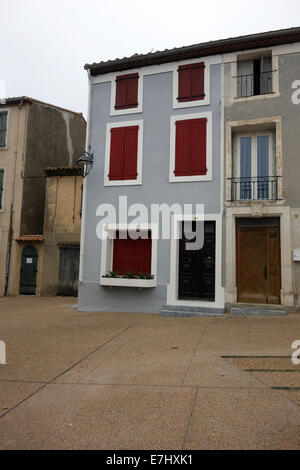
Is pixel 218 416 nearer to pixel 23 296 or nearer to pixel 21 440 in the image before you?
pixel 21 440

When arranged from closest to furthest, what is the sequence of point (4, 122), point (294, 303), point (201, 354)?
point (201, 354) → point (294, 303) → point (4, 122)

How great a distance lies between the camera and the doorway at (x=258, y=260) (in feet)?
29.9

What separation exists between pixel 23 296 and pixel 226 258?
361 inches

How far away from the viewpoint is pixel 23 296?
14.3 metres

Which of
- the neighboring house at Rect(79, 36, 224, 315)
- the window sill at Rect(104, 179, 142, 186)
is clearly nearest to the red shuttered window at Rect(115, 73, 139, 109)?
the neighboring house at Rect(79, 36, 224, 315)

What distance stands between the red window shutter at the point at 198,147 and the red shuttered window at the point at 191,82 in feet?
2.56

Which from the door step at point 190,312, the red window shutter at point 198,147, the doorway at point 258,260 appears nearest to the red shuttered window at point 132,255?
the door step at point 190,312

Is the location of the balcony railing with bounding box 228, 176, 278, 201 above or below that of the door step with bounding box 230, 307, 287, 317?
above

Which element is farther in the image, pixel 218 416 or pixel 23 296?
pixel 23 296

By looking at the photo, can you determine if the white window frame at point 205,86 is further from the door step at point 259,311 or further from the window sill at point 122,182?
the door step at point 259,311

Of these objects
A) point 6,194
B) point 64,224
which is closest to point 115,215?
point 64,224

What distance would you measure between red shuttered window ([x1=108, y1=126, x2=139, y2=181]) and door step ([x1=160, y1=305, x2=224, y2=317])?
159 inches

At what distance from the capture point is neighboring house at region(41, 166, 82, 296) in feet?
46.8

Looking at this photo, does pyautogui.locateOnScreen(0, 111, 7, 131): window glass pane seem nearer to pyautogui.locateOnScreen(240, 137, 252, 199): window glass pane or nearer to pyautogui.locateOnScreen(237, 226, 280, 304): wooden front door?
pyautogui.locateOnScreen(240, 137, 252, 199): window glass pane
